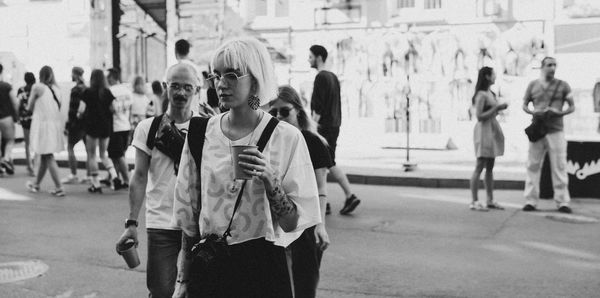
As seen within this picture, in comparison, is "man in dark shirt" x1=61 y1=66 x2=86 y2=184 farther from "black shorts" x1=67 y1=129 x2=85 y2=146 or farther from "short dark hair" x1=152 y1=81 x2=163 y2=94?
"short dark hair" x1=152 y1=81 x2=163 y2=94

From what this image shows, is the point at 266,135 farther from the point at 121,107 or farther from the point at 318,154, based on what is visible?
the point at 121,107

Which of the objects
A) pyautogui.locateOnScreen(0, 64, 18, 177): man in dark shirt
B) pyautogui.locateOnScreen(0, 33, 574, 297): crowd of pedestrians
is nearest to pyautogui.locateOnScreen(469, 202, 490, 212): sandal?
pyautogui.locateOnScreen(0, 33, 574, 297): crowd of pedestrians

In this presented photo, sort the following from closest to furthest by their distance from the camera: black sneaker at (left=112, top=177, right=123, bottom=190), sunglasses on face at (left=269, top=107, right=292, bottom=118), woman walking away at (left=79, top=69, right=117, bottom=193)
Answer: sunglasses on face at (left=269, top=107, right=292, bottom=118), woman walking away at (left=79, top=69, right=117, bottom=193), black sneaker at (left=112, top=177, right=123, bottom=190)

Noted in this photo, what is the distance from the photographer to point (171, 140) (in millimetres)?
4109

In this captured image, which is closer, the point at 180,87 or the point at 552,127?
the point at 180,87

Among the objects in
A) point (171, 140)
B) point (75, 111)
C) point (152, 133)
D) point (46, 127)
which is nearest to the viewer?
point (171, 140)

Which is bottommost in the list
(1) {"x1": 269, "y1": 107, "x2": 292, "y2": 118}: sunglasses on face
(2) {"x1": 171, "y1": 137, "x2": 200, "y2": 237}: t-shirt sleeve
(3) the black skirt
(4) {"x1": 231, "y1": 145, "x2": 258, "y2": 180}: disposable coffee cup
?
(3) the black skirt

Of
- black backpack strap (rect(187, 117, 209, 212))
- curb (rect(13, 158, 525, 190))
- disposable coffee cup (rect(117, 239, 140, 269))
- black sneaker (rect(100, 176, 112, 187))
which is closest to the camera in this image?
black backpack strap (rect(187, 117, 209, 212))

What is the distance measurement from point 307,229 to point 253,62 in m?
1.57

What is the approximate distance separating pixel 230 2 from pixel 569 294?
1503 cm

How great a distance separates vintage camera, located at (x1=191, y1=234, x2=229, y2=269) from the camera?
2.72 meters

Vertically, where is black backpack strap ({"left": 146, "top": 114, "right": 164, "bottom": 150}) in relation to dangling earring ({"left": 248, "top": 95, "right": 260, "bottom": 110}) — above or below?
below

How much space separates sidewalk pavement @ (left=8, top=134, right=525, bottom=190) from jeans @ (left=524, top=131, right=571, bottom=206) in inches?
84.3

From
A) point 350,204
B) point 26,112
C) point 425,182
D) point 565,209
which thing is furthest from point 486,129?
point 26,112
